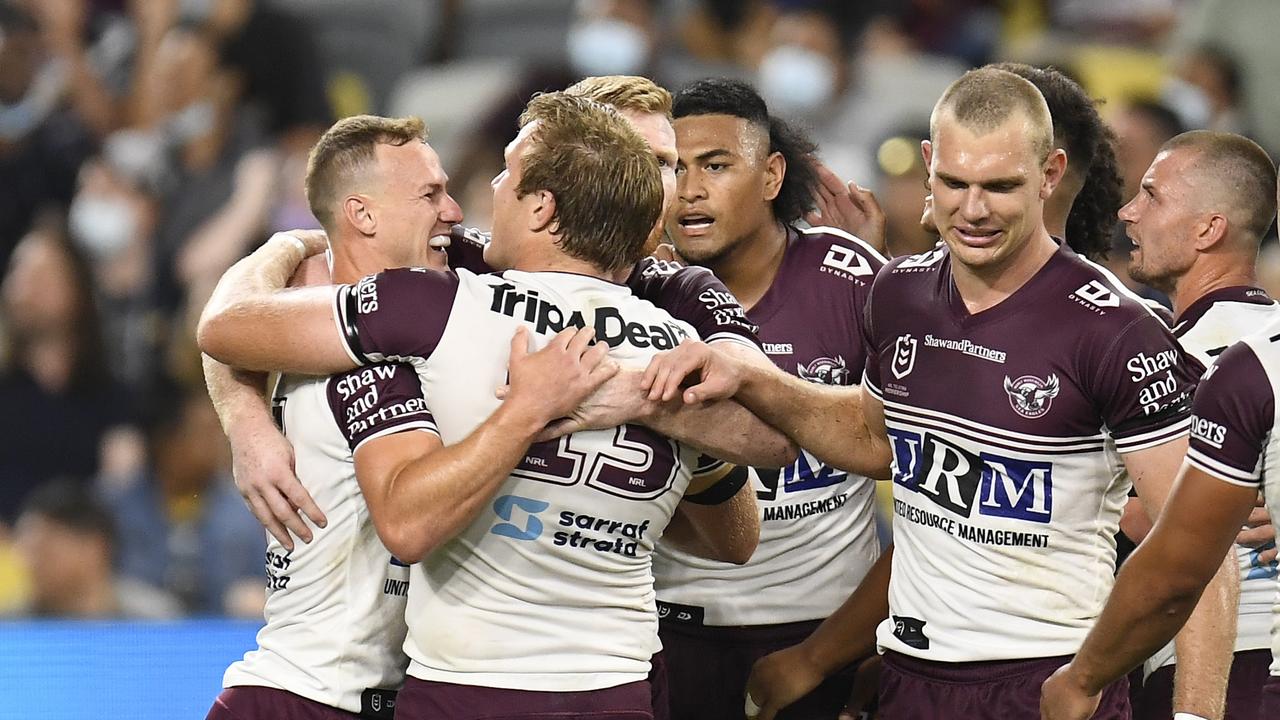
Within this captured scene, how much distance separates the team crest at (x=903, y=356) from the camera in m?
3.62

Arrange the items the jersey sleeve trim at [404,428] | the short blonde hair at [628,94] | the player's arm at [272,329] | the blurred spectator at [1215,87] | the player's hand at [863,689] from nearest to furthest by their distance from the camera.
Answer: the jersey sleeve trim at [404,428] < the player's arm at [272,329] < the short blonde hair at [628,94] < the player's hand at [863,689] < the blurred spectator at [1215,87]

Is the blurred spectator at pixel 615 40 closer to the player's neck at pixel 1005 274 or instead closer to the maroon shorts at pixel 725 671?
the maroon shorts at pixel 725 671

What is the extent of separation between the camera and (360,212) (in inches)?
141

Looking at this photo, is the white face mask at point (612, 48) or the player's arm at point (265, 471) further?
the white face mask at point (612, 48)

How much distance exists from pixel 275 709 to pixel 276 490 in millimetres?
455

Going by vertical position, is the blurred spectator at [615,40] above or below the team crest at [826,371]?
above

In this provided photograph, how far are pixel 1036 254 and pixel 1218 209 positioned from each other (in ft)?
2.71

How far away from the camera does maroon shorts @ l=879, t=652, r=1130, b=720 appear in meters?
3.45

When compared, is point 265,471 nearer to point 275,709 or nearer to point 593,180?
point 275,709

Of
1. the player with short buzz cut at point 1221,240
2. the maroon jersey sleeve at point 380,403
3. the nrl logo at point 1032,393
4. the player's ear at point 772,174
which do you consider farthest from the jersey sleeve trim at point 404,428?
the player with short buzz cut at point 1221,240

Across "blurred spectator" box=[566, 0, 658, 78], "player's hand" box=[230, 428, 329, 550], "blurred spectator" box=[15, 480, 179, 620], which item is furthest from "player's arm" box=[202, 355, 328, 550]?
"blurred spectator" box=[566, 0, 658, 78]

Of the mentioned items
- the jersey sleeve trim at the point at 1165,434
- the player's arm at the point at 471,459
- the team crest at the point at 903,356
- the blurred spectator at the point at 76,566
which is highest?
the player's arm at the point at 471,459

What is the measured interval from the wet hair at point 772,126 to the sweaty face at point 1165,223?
91 cm

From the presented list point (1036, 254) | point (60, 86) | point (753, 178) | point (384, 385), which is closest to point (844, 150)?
point (60, 86)
